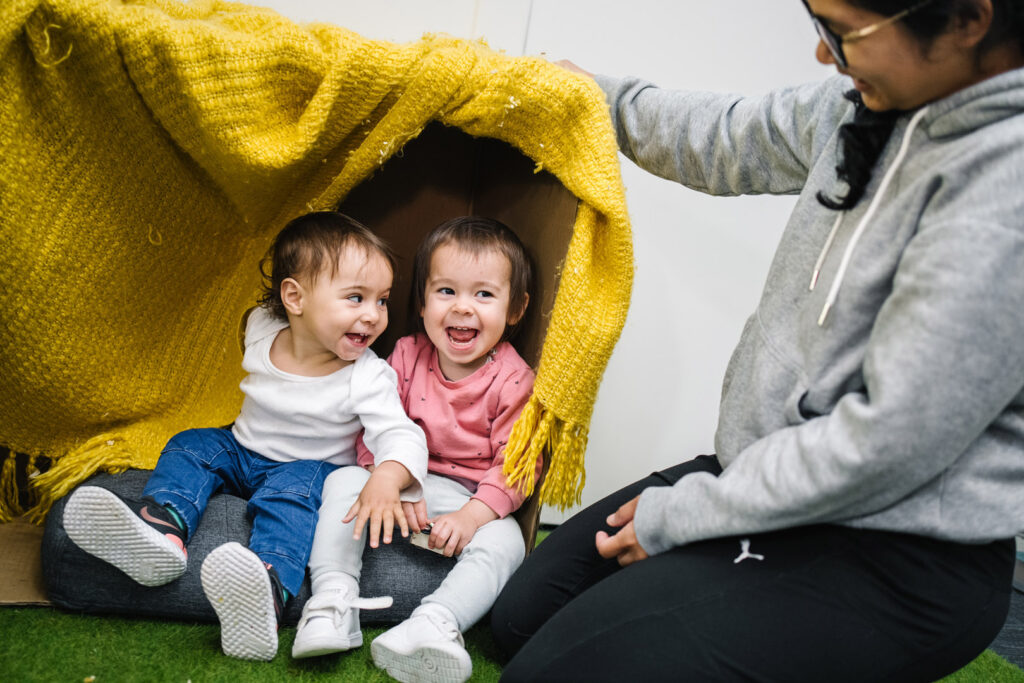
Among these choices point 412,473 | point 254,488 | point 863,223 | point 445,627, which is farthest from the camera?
point 254,488

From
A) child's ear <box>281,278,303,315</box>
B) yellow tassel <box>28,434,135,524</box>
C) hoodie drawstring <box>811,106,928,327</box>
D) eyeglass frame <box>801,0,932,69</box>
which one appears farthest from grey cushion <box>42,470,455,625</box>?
eyeglass frame <box>801,0,932,69</box>

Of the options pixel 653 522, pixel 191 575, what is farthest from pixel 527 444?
pixel 191 575

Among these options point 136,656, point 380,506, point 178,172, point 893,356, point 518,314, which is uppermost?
point 178,172

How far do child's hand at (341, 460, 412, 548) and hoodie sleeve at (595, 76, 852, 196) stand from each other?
0.59 m

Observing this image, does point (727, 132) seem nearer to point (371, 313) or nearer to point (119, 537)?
point (371, 313)

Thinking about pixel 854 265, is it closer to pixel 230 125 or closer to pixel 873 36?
pixel 873 36

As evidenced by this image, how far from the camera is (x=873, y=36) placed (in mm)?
643

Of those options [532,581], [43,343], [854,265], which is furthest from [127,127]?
[854,265]

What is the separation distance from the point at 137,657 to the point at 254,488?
12.1 inches

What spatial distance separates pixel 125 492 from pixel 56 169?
0.44m

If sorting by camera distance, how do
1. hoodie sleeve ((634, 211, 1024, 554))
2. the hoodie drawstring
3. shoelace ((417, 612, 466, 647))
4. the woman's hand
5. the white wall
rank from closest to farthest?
hoodie sleeve ((634, 211, 1024, 554)) < the hoodie drawstring < the woman's hand < shoelace ((417, 612, 466, 647)) < the white wall

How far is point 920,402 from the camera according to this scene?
1.97 feet

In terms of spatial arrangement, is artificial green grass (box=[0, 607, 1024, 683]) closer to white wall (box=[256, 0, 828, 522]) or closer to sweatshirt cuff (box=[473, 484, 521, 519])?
sweatshirt cuff (box=[473, 484, 521, 519])

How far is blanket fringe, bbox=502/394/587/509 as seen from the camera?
107 cm
